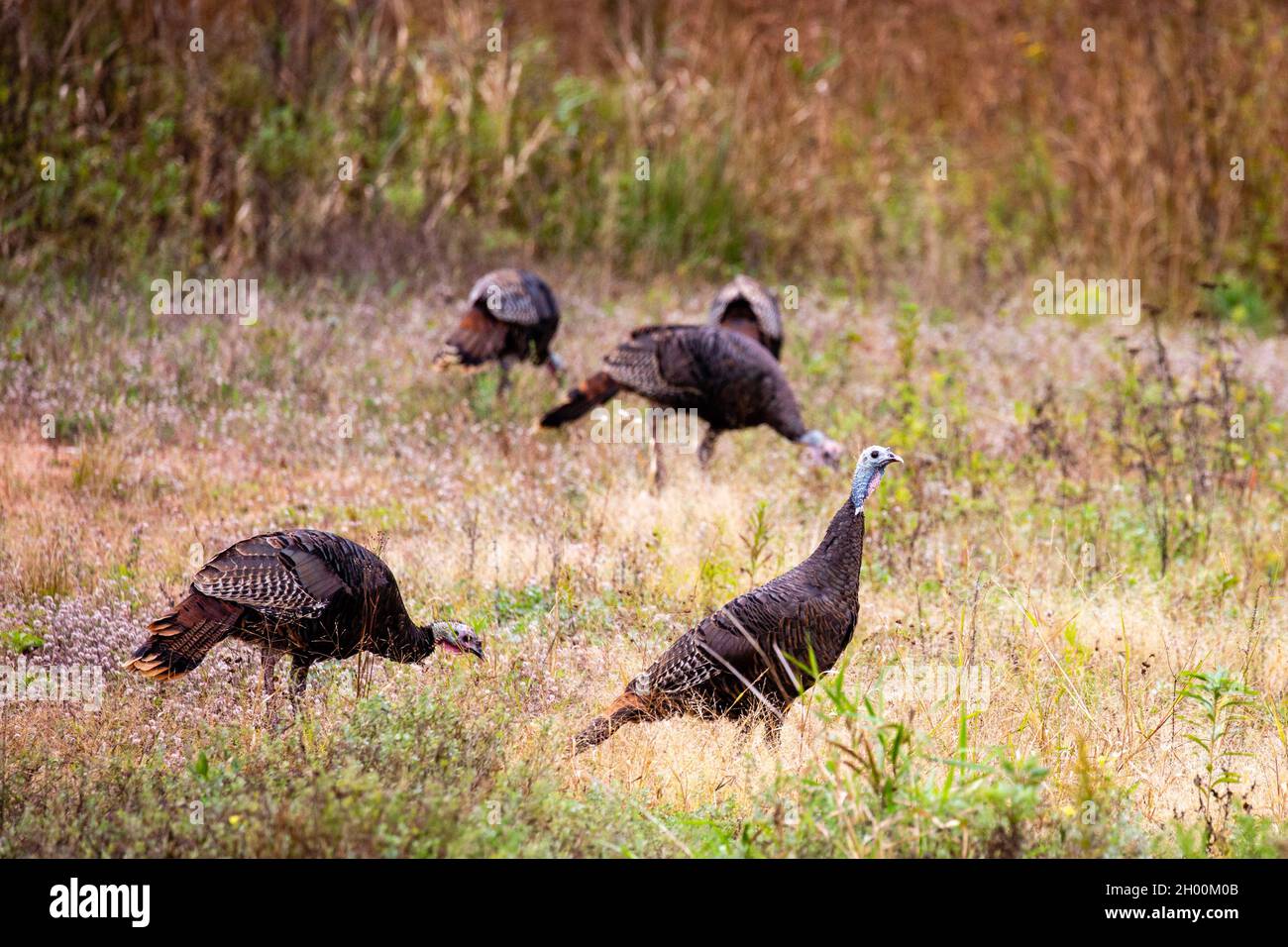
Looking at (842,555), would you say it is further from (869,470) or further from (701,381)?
(701,381)

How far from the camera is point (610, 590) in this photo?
662 centimetres

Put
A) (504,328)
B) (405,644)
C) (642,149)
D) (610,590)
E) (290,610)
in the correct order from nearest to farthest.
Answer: (290,610), (405,644), (610,590), (504,328), (642,149)

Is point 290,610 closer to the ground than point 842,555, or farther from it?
closer to the ground

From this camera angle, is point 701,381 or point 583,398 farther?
point 583,398

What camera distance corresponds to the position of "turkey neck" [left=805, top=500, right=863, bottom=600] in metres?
5.27

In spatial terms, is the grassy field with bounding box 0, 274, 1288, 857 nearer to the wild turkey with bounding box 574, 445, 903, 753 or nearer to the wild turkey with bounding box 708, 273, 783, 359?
the wild turkey with bounding box 574, 445, 903, 753

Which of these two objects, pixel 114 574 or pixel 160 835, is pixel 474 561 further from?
pixel 160 835

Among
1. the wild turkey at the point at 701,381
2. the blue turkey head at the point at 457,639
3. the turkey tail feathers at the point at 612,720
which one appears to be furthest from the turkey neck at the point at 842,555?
the wild turkey at the point at 701,381

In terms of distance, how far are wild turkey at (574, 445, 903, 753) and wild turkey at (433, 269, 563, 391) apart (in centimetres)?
457

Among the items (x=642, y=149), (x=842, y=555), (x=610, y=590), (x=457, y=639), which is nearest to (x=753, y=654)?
(x=842, y=555)

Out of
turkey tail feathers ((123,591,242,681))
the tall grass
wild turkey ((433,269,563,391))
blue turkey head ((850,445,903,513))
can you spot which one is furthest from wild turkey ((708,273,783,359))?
turkey tail feathers ((123,591,242,681))

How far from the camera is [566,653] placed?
5852mm

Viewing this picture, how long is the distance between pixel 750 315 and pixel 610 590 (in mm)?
3763

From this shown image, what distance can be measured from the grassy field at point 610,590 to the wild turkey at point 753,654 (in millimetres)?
119
